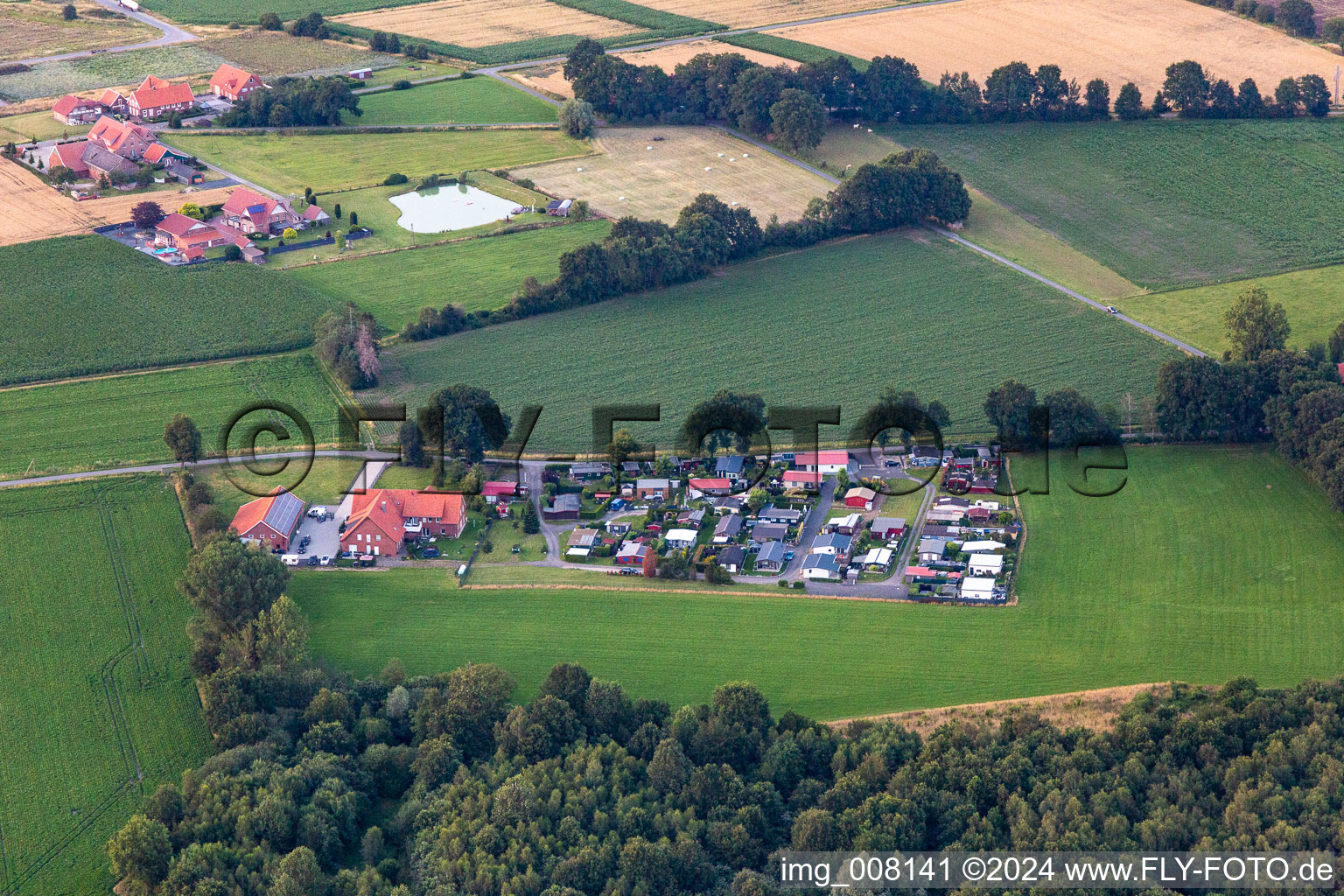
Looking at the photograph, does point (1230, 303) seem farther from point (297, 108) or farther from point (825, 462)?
point (297, 108)

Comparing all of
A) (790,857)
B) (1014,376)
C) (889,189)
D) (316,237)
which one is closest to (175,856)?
(790,857)

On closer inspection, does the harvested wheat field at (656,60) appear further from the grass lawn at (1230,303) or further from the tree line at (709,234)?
the grass lawn at (1230,303)

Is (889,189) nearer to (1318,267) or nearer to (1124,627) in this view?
(1318,267)

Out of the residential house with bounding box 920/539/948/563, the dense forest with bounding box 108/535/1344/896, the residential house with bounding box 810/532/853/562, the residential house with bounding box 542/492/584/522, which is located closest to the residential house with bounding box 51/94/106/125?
the residential house with bounding box 542/492/584/522

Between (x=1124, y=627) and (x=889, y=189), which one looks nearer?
(x=1124, y=627)

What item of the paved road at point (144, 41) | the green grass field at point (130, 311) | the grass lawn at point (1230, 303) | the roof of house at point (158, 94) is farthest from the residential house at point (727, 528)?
the paved road at point (144, 41)
